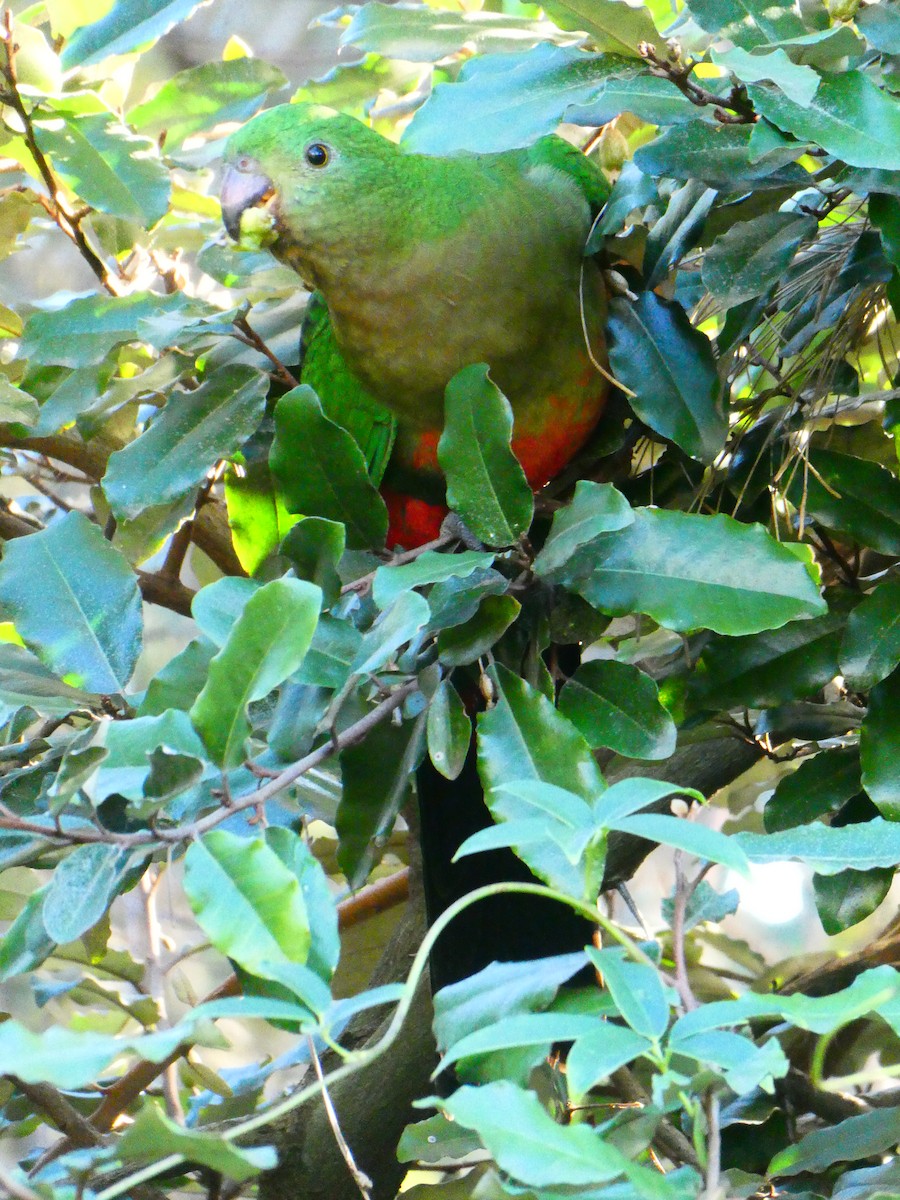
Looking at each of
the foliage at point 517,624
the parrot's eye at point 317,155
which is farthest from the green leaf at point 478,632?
the parrot's eye at point 317,155

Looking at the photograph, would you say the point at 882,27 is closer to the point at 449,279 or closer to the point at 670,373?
the point at 670,373

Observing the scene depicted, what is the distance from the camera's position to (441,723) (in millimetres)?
800

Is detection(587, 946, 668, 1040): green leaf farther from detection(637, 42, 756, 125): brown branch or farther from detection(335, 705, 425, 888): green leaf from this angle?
detection(637, 42, 756, 125): brown branch

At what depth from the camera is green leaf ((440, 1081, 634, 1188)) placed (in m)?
0.49

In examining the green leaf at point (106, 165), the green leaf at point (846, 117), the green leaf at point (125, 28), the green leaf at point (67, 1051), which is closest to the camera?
the green leaf at point (67, 1051)

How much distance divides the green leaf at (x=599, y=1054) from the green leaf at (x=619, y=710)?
29cm

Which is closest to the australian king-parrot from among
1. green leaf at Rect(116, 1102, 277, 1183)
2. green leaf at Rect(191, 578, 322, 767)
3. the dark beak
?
the dark beak

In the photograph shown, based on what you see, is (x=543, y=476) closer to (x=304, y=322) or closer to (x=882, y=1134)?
(x=304, y=322)

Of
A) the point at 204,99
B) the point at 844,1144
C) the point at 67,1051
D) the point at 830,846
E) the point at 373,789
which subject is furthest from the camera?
the point at 204,99

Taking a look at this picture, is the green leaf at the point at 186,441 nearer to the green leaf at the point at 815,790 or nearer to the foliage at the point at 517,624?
the foliage at the point at 517,624

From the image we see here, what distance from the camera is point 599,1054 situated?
52 cm

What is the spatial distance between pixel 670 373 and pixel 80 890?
1.99 ft

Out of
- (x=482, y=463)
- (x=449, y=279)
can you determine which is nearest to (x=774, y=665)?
(x=482, y=463)

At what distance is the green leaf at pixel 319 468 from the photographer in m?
0.87
